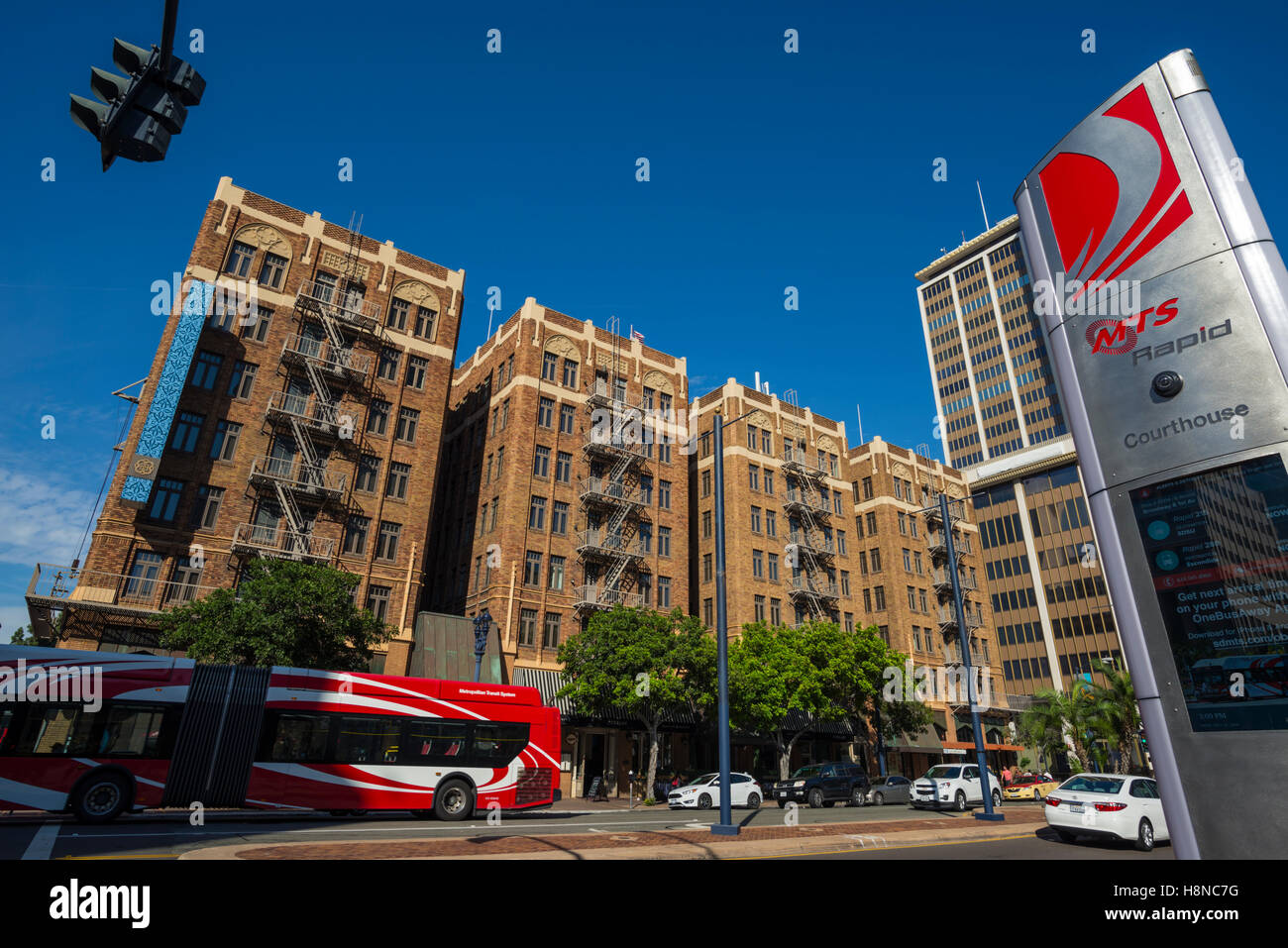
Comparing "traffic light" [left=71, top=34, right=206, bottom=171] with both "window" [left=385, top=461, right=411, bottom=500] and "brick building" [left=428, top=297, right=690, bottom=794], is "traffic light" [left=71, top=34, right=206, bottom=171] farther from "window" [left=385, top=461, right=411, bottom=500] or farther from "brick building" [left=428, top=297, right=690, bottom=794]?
"brick building" [left=428, top=297, right=690, bottom=794]

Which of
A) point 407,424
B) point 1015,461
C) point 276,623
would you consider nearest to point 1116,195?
point 276,623

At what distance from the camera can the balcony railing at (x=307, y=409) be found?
32531 mm

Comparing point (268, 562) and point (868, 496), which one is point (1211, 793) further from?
point (868, 496)

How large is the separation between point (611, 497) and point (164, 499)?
859 inches

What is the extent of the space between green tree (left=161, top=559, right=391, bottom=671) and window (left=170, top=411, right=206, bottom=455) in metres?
8.37

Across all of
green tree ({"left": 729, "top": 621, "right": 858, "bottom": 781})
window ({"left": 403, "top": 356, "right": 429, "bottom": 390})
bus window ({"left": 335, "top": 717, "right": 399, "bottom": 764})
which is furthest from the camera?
window ({"left": 403, "top": 356, "right": 429, "bottom": 390})

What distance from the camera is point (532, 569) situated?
37.8m

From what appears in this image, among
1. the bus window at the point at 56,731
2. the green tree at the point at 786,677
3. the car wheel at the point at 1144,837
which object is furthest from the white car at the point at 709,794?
the bus window at the point at 56,731

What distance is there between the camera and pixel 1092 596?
76.6 metres

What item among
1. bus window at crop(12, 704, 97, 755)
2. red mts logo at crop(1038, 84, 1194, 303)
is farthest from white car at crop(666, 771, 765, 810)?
red mts logo at crop(1038, 84, 1194, 303)

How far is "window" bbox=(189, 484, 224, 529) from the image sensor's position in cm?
2980

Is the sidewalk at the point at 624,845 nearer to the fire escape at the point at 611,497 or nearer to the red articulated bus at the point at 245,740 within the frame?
the red articulated bus at the point at 245,740

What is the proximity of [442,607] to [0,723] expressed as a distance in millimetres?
28015

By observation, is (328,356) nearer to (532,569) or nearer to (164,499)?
(164,499)
